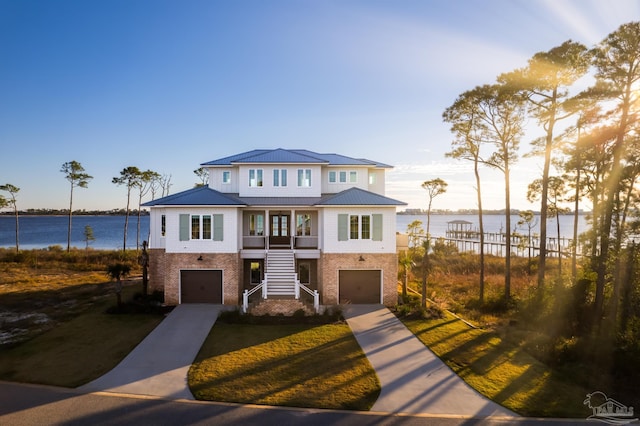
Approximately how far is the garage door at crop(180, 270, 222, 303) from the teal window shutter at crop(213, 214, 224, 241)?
2.14 metres

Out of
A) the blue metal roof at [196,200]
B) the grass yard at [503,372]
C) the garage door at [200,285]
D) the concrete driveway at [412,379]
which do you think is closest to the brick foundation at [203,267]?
the garage door at [200,285]

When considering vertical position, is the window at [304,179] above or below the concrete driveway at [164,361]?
above

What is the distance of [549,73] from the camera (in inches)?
755

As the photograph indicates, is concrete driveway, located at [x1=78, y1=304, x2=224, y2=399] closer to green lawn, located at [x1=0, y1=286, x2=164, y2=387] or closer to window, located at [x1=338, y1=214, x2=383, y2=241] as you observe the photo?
green lawn, located at [x1=0, y1=286, x2=164, y2=387]

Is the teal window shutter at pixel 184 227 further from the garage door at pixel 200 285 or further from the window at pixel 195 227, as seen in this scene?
the garage door at pixel 200 285

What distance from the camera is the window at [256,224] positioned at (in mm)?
24562

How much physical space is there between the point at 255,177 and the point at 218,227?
4.69 metres

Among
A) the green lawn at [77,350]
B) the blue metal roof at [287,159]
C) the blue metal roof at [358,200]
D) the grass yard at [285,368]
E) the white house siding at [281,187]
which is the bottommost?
the grass yard at [285,368]

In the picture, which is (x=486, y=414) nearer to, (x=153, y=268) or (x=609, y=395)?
(x=609, y=395)

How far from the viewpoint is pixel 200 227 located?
69.9 ft

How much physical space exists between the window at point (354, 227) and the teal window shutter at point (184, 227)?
33.1 feet

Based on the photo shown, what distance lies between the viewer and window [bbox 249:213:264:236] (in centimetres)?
2456

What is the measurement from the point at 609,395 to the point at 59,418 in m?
16.8

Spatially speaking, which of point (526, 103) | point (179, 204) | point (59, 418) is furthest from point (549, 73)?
point (59, 418)
